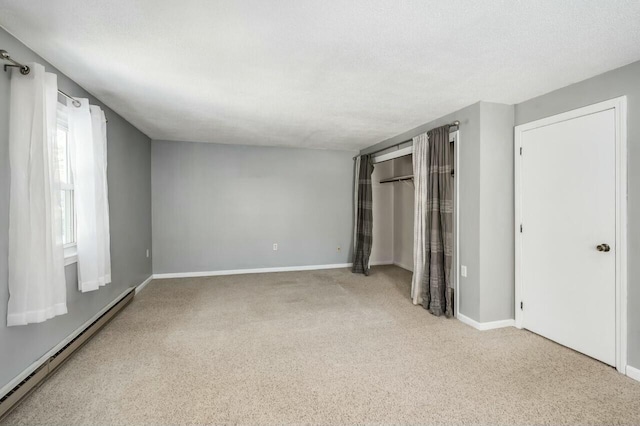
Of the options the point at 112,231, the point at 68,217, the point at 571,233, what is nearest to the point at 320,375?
the point at 571,233

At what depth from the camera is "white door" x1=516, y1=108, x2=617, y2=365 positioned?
2.27 metres

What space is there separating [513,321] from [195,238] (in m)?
4.60

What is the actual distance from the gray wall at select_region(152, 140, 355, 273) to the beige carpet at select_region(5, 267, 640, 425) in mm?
1804

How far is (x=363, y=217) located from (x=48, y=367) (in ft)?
14.2

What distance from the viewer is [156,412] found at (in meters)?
1.73

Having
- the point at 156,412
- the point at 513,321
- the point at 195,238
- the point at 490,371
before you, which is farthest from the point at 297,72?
the point at 195,238

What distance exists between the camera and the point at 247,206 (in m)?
5.26

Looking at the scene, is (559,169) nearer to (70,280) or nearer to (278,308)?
(278,308)

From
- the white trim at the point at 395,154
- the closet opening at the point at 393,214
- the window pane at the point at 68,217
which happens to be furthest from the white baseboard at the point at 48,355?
the closet opening at the point at 393,214

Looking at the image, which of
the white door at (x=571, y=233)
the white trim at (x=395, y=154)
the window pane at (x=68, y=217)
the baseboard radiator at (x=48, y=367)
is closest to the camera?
the baseboard radiator at (x=48, y=367)

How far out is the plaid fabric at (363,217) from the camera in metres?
5.20

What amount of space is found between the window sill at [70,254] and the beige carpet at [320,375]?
740 mm

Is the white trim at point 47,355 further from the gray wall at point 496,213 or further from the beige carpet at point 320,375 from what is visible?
the gray wall at point 496,213

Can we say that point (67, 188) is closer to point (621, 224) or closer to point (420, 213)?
point (420, 213)
